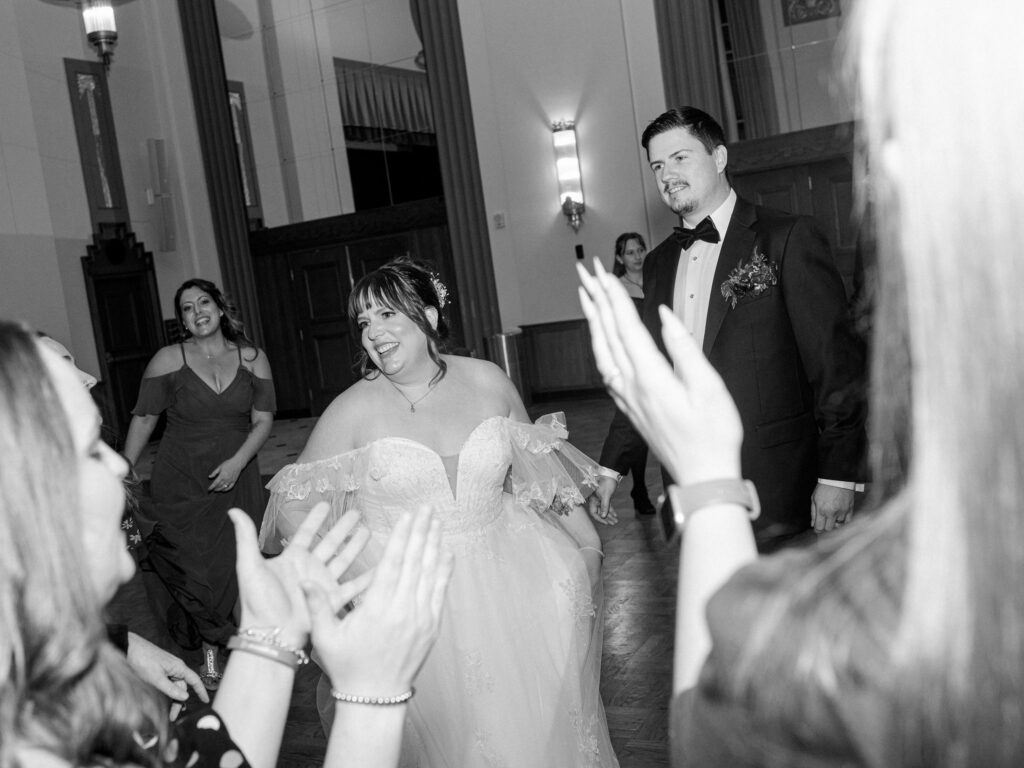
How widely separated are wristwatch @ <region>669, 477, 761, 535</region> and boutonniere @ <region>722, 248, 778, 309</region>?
65.1 inches

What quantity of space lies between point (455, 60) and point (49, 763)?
9461 millimetres

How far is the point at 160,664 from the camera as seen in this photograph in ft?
5.71

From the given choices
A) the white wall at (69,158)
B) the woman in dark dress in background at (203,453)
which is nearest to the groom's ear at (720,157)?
the woman in dark dress in background at (203,453)

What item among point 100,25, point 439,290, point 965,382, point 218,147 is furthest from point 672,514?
point 218,147

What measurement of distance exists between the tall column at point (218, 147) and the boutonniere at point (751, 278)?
9411 millimetres

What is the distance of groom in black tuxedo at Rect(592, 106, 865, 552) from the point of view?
2344 mm

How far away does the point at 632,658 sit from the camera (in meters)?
3.45

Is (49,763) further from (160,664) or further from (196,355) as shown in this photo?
(196,355)

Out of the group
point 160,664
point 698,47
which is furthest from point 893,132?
point 698,47

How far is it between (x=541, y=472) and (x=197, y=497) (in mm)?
2141

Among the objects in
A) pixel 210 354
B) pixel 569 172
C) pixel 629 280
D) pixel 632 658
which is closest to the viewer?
pixel 632 658

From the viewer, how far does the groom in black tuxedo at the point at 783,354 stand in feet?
7.69

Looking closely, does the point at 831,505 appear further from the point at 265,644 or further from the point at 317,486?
the point at 265,644

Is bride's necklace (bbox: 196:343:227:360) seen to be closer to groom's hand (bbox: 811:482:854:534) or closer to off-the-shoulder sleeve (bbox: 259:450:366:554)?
off-the-shoulder sleeve (bbox: 259:450:366:554)
